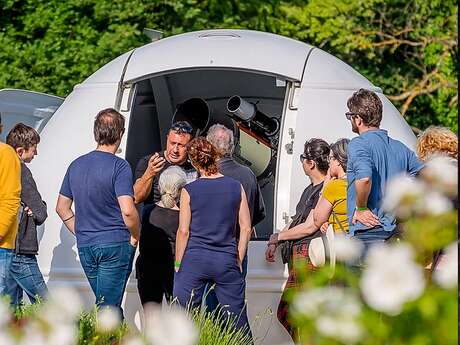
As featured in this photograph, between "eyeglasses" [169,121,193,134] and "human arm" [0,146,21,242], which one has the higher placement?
"eyeglasses" [169,121,193,134]

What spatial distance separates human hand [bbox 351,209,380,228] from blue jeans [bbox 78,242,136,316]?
1.39m

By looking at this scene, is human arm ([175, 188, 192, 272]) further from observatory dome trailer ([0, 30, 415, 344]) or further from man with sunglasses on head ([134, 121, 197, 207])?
observatory dome trailer ([0, 30, 415, 344])

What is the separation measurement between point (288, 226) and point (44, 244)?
1.83m

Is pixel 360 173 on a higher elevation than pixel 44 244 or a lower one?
higher

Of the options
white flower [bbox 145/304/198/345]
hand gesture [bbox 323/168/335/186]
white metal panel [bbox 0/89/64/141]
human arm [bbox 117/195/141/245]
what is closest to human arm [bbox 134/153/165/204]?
human arm [bbox 117/195/141/245]

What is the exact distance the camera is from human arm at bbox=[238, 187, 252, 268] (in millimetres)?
6543

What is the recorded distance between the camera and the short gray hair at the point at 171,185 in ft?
23.3

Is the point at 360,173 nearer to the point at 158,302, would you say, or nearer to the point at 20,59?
the point at 158,302

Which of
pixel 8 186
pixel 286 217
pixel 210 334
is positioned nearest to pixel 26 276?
pixel 8 186

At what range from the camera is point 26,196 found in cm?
718

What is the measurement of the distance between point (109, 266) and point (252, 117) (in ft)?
9.24

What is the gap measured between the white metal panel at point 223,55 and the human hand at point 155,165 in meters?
0.88

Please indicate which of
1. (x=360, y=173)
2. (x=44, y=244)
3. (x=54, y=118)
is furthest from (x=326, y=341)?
(x=54, y=118)

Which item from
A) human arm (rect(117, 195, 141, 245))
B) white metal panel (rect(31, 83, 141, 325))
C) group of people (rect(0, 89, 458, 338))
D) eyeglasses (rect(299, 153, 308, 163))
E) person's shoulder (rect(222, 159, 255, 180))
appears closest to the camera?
group of people (rect(0, 89, 458, 338))
